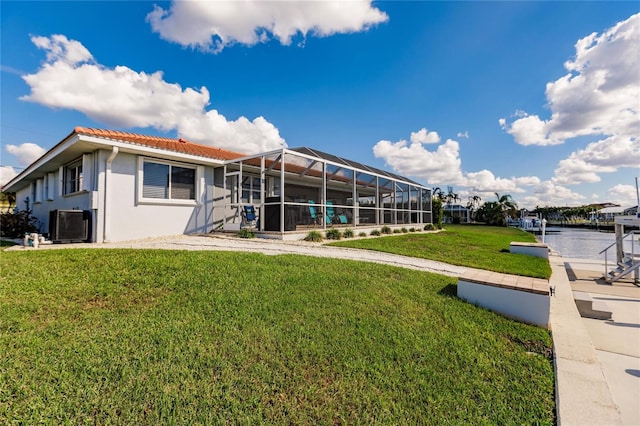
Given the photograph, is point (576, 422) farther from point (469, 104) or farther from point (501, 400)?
point (469, 104)

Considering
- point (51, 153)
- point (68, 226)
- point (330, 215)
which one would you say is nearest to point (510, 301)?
point (330, 215)

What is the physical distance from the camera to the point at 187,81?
47.0 ft

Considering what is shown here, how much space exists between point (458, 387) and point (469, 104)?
51.2ft

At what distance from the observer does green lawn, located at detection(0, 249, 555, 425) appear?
1.96m

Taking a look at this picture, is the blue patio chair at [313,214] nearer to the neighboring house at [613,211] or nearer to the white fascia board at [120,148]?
the white fascia board at [120,148]

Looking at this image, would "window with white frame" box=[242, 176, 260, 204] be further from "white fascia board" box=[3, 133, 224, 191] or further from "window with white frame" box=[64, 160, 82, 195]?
"window with white frame" box=[64, 160, 82, 195]

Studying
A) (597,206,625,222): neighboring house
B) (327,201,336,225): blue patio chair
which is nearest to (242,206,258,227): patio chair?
(327,201,336,225): blue patio chair

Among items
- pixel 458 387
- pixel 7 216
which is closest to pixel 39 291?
pixel 458 387

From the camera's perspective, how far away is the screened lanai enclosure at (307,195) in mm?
10242

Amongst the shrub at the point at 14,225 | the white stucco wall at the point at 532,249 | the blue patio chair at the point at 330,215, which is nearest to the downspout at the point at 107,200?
the shrub at the point at 14,225

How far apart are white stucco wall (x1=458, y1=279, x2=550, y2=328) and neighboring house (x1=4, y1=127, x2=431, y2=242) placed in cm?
652

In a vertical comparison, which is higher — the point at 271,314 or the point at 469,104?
the point at 469,104

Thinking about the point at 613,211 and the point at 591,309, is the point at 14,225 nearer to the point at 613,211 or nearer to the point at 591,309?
the point at 591,309

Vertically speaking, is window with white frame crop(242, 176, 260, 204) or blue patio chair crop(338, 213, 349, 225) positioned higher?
window with white frame crop(242, 176, 260, 204)
